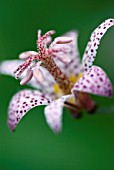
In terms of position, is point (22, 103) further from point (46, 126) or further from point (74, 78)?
point (46, 126)

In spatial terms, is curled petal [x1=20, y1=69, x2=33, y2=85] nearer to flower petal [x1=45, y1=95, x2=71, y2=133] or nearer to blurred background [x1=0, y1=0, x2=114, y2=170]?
flower petal [x1=45, y1=95, x2=71, y2=133]

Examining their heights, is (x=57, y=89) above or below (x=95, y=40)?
below

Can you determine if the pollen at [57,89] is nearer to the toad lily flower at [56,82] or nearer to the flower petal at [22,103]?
the toad lily flower at [56,82]

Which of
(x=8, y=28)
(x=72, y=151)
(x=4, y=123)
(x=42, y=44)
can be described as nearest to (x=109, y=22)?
(x=42, y=44)

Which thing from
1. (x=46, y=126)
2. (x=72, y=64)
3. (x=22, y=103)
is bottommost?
(x=46, y=126)

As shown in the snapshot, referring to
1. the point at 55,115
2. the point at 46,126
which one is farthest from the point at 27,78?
the point at 46,126

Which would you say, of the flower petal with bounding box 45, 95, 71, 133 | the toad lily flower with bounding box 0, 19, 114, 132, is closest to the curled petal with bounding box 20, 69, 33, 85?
the toad lily flower with bounding box 0, 19, 114, 132

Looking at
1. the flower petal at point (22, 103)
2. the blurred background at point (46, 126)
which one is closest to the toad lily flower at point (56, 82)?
the flower petal at point (22, 103)
